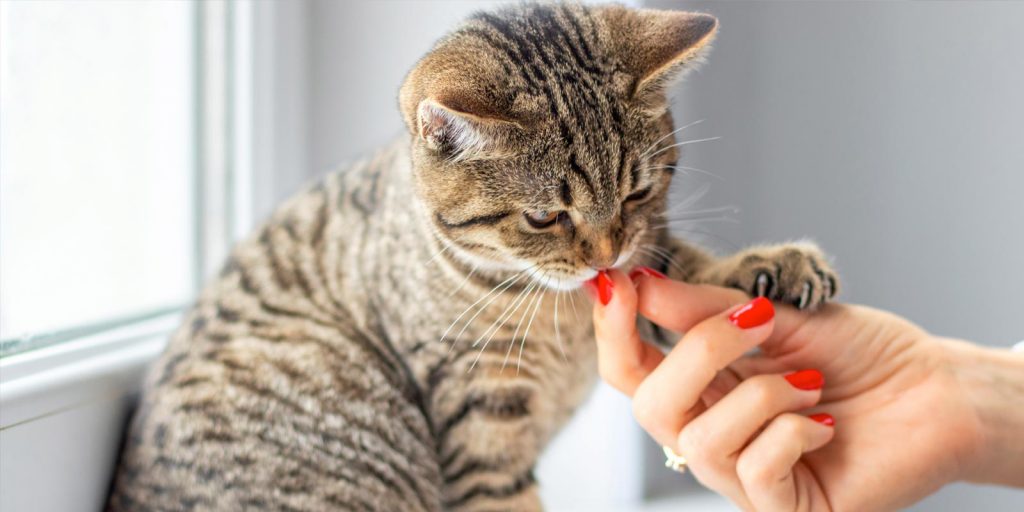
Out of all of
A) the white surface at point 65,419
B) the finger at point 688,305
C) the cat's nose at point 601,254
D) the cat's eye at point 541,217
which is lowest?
the white surface at point 65,419

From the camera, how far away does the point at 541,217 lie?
36.8 inches

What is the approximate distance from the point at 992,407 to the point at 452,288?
67 centimetres

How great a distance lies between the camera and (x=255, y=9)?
55.6 inches

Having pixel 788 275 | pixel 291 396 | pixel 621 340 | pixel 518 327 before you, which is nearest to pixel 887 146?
pixel 788 275

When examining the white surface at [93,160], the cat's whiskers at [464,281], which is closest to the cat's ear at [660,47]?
the cat's whiskers at [464,281]

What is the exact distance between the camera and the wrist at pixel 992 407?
943mm

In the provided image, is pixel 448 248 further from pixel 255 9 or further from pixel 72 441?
pixel 255 9

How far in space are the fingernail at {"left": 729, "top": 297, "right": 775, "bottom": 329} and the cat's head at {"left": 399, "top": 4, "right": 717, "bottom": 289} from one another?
0.48ft

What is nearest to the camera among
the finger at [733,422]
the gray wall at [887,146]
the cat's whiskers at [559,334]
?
the gray wall at [887,146]

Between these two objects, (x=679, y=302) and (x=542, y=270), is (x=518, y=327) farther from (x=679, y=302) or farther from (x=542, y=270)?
(x=679, y=302)

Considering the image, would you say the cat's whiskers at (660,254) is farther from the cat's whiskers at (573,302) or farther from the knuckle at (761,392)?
the knuckle at (761,392)

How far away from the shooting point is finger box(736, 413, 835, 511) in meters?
0.91

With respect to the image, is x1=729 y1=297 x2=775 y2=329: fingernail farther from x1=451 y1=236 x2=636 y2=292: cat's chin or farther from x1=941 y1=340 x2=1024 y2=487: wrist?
x1=941 y1=340 x2=1024 y2=487: wrist

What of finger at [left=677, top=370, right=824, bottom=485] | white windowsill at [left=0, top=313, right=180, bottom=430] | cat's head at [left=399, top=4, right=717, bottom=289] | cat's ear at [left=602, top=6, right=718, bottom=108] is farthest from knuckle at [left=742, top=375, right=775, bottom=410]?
white windowsill at [left=0, top=313, right=180, bottom=430]
